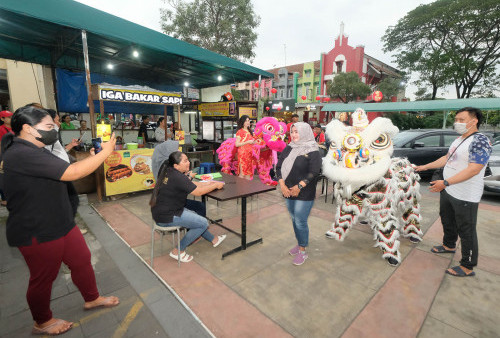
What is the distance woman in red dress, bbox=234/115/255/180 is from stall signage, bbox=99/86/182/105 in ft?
6.83

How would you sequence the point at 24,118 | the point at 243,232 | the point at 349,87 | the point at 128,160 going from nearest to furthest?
the point at 24,118
the point at 243,232
the point at 128,160
the point at 349,87

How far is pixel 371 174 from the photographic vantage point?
10.8 ft

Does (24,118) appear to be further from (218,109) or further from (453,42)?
(453,42)

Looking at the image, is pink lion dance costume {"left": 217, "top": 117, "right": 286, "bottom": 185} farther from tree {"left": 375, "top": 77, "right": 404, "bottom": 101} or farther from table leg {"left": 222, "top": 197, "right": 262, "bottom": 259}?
tree {"left": 375, "top": 77, "right": 404, "bottom": 101}

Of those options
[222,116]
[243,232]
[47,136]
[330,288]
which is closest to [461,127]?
[330,288]

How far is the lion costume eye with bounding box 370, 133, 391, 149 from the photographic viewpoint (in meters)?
3.40

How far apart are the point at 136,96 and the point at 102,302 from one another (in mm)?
4772

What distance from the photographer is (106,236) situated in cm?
415

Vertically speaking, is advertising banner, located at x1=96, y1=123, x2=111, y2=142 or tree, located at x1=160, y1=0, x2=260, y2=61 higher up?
tree, located at x1=160, y1=0, x2=260, y2=61

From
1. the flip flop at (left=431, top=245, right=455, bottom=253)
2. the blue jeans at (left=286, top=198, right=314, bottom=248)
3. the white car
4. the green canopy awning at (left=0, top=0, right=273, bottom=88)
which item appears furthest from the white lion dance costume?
the green canopy awning at (left=0, top=0, right=273, bottom=88)

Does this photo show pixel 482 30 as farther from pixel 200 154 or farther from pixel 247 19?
pixel 200 154

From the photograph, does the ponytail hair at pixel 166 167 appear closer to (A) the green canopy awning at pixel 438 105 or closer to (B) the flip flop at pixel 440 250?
(B) the flip flop at pixel 440 250

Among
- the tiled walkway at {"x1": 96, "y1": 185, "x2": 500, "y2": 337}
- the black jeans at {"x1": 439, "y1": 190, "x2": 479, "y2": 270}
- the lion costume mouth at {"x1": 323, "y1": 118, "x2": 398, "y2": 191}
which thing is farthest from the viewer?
the lion costume mouth at {"x1": 323, "y1": 118, "x2": 398, "y2": 191}

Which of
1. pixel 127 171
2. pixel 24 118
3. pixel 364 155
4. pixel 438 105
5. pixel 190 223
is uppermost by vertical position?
pixel 438 105
